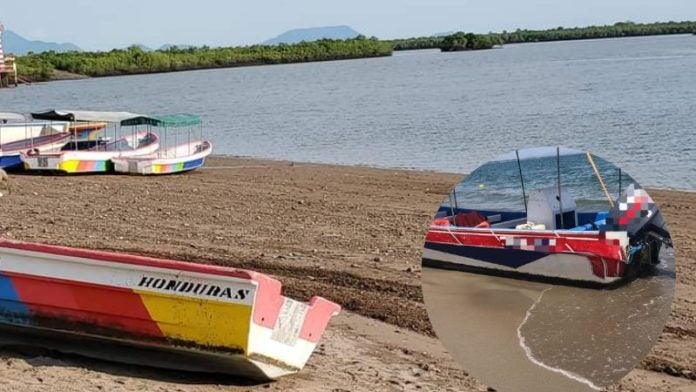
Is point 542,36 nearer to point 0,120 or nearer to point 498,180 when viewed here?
point 0,120

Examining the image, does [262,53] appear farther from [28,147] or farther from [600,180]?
[600,180]

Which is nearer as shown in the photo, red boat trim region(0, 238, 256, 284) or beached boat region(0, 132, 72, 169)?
red boat trim region(0, 238, 256, 284)

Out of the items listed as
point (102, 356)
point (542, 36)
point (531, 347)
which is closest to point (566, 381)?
point (531, 347)

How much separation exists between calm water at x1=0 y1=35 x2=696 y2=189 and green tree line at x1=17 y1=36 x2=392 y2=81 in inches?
839

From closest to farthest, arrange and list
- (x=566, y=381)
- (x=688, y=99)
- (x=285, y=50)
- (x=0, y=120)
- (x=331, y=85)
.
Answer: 1. (x=566, y=381)
2. (x=0, y=120)
3. (x=688, y=99)
4. (x=331, y=85)
5. (x=285, y=50)

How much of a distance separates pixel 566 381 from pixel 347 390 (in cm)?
395

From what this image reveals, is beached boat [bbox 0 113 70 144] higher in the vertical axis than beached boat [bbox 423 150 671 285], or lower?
lower

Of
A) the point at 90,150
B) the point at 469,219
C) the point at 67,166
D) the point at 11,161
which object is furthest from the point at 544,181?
→ the point at 90,150

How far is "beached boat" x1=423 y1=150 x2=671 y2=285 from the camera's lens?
2.52 m

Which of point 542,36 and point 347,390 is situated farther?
point 542,36

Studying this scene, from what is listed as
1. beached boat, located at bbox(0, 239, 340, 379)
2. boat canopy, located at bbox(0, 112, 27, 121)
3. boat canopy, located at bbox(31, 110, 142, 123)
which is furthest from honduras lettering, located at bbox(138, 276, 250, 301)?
boat canopy, located at bbox(0, 112, 27, 121)

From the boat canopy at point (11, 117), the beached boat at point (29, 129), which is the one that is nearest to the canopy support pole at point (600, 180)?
the beached boat at point (29, 129)

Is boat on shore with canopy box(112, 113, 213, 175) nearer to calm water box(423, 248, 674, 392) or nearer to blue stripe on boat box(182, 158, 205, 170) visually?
blue stripe on boat box(182, 158, 205, 170)

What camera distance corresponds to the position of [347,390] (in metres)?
6.30
